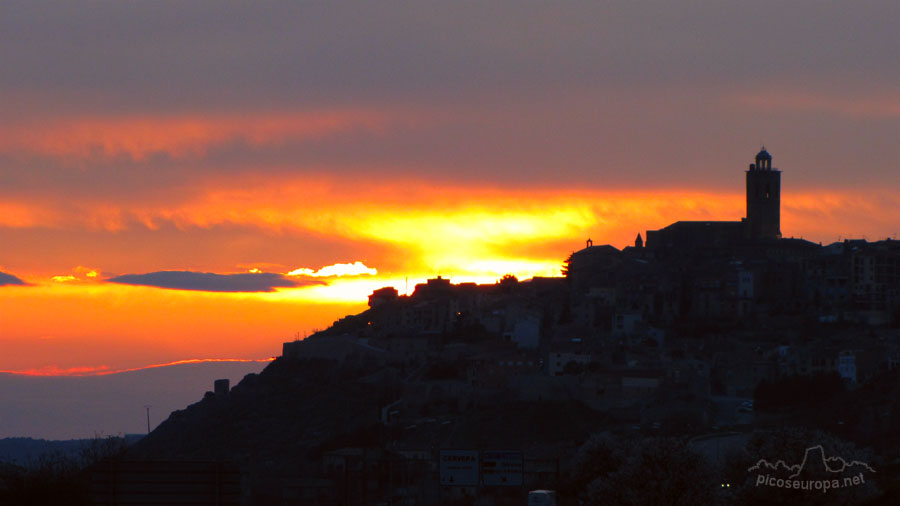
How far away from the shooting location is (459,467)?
2156 inches

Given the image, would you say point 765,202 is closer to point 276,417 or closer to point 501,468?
point 276,417

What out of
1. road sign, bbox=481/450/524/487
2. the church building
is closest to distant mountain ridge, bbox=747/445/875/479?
road sign, bbox=481/450/524/487

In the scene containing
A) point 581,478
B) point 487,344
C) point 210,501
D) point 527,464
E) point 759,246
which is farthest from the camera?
point 759,246

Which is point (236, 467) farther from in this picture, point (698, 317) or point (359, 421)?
point (698, 317)

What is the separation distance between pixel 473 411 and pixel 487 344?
12.2 metres

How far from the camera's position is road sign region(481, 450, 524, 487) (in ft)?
176

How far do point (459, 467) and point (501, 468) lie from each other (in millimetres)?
1461

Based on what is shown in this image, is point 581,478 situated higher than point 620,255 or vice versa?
point 620,255

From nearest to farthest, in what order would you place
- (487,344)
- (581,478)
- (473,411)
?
(581,478), (473,411), (487,344)

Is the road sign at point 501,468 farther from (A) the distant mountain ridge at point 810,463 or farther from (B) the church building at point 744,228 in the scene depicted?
(B) the church building at point 744,228

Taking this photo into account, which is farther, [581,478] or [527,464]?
[527,464]

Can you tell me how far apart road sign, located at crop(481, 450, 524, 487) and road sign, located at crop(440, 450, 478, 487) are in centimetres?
45

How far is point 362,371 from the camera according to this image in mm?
115250

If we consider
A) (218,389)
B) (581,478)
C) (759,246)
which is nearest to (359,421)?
(218,389)
